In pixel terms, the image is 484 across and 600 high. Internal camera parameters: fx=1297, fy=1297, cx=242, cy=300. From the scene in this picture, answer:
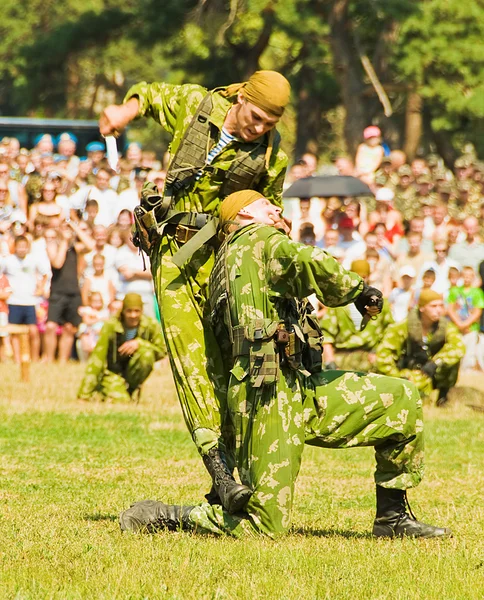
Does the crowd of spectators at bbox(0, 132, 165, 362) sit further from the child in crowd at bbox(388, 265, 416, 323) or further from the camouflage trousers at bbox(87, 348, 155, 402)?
the child in crowd at bbox(388, 265, 416, 323)

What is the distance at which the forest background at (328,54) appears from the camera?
28.0 meters

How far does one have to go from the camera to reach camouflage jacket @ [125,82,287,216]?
658 centimetres

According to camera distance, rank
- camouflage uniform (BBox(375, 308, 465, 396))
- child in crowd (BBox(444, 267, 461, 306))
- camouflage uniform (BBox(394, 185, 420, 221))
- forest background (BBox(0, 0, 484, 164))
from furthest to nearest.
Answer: forest background (BBox(0, 0, 484, 164)) < camouflage uniform (BBox(394, 185, 420, 221)) < child in crowd (BBox(444, 267, 461, 306)) < camouflage uniform (BBox(375, 308, 465, 396))

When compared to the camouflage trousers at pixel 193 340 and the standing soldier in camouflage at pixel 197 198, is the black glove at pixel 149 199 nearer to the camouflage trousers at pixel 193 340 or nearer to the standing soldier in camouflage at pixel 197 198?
the standing soldier in camouflage at pixel 197 198

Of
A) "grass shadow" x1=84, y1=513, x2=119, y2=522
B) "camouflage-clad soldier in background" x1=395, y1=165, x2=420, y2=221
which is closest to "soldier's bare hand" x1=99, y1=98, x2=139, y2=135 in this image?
"grass shadow" x1=84, y1=513, x2=119, y2=522

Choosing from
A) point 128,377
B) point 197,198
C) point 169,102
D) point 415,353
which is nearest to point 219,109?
point 169,102

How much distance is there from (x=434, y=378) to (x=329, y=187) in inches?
182

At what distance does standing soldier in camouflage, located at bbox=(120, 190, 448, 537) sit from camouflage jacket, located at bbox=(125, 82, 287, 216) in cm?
33

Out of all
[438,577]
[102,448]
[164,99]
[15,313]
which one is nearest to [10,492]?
[102,448]

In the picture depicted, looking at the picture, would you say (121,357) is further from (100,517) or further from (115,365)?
(100,517)

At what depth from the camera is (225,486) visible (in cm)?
617

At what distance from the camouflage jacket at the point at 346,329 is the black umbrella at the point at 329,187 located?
11.3 ft

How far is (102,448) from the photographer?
33.2ft

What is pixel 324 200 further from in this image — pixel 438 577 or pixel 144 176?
pixel 438 577
